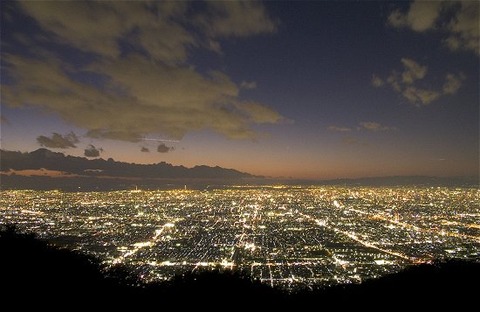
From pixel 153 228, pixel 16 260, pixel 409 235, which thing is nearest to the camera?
pixel 16 260

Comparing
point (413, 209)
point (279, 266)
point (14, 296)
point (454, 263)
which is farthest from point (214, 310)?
point (413, 209)

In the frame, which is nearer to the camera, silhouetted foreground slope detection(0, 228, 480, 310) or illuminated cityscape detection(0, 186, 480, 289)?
silhouetted foreground slope detection(0, 228, 480, 310)

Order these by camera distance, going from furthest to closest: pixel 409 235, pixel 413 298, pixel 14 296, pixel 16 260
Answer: pixel 409 235, pixel 16 260, pixel 413 298, pixel 14 296

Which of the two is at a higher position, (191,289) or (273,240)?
(191,289)

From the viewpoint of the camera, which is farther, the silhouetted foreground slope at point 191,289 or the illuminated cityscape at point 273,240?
the illuminated cityscape at point 273,240

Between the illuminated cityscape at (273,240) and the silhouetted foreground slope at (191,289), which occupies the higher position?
the silhouetted foreground slope at (191,289)

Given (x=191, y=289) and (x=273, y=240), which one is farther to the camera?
(x=273, y=240)

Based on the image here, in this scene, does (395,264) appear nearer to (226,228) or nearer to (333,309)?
(333,309)

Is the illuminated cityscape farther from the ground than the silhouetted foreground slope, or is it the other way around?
the silhouetted foreground slope
